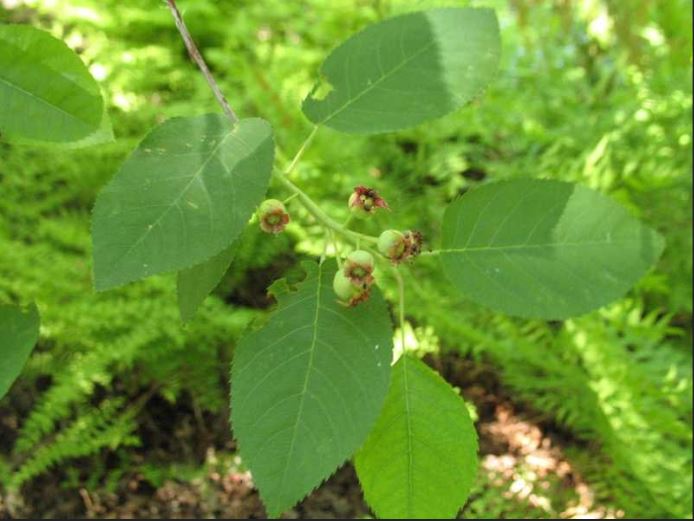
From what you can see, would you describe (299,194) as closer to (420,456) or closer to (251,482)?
(420,456)

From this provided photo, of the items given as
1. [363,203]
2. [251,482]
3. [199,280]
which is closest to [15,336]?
[199,280]

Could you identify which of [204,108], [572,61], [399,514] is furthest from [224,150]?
[572,61]

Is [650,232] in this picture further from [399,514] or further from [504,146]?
[504,146]

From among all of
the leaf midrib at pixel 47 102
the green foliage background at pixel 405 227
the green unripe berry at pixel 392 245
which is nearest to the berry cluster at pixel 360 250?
the green unripe berry at pixel 392 245

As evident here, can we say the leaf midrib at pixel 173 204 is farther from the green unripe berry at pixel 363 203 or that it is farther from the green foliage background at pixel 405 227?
the green foliage background at pixel 405 227

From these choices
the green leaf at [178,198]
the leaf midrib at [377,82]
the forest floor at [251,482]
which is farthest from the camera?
the forest floor at [251,482]

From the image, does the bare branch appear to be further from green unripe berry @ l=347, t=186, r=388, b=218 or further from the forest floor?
the forest floor

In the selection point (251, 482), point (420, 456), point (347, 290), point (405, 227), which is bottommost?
point (251, 482)

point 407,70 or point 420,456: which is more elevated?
point 407,70
